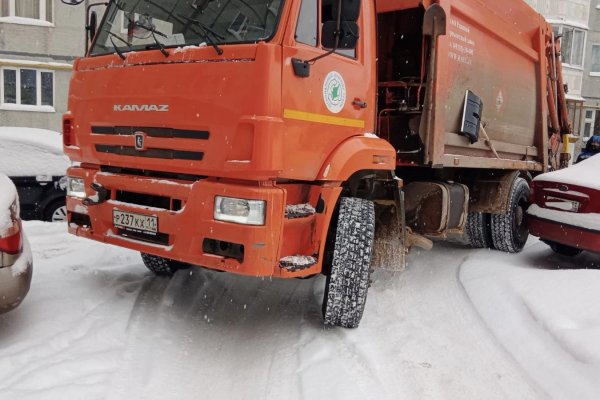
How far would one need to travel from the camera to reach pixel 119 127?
4.00 metres

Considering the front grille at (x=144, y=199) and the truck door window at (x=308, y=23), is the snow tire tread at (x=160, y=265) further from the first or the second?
the truck door window at (x=308, y=23)

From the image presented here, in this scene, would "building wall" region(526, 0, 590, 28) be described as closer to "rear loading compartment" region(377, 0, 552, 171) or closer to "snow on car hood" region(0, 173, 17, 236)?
"rear loading compartment" region(377, 0, 552, 171)

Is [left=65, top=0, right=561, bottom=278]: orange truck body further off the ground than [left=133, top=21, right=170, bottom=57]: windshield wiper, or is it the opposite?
[left=133, top=21, right=170, bottom=57]: windshield wiper

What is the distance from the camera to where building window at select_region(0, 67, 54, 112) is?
17719 millimetres

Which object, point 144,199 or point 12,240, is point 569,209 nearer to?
point 144,199

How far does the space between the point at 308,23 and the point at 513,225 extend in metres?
4.26

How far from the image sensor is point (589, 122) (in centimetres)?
2602

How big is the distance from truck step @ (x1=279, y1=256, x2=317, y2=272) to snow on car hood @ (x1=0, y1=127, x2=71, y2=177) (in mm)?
4881

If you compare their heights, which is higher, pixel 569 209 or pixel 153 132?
pixel 153 132

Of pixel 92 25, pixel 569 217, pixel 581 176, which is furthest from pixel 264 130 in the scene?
pixel 581 176

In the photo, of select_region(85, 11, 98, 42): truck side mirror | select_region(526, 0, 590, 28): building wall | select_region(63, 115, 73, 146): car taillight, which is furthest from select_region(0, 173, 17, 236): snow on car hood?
select_region(526, 0, 590, 28): building wall

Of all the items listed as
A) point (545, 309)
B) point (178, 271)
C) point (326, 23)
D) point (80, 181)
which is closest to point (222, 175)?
point (326, 23)

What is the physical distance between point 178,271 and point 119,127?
1.79 m

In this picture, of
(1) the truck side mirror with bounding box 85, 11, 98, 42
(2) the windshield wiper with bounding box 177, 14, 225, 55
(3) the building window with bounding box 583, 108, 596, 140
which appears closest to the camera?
(2) the windshield wiper with bounding box 177, 14, 225, 55
